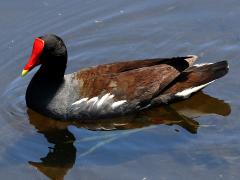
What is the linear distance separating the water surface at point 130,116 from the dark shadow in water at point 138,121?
13 millimetres

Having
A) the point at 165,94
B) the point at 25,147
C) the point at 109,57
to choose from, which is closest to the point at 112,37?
the point at 109,57

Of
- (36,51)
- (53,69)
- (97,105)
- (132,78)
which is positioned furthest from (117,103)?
(36,51)

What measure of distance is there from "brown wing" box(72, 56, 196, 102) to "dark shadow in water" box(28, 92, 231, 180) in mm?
299

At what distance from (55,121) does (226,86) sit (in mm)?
2272

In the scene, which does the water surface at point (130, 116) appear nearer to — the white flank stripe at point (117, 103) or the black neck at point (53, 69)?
the white flank stripe at point (117, 103)

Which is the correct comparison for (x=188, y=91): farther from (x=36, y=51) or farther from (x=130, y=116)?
(x=36, y=51)

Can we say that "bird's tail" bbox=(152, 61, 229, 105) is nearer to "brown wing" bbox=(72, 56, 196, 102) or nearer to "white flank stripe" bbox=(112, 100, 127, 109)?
"brown wing" bbox=(72, 56, 196, 102)

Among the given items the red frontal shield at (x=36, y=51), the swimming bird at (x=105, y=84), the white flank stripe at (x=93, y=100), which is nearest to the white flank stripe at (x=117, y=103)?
the swimming bird at (x=105, y=84)

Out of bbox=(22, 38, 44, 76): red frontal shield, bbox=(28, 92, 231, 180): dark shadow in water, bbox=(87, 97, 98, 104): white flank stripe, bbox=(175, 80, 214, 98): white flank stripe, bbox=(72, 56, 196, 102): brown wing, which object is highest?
bbox=(22, 38, 44, 76): red frontal shield

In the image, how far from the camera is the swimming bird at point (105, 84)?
7855mm

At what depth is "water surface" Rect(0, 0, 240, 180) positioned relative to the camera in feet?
23.3

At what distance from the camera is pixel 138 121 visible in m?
8.07

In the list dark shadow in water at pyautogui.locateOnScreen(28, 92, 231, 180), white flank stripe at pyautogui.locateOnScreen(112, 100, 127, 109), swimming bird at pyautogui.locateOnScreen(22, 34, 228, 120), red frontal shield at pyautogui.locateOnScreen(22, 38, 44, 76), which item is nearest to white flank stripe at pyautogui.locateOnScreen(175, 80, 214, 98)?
swimming bird at pyautogui.locateOnScreen(22, 34, 228, 120)

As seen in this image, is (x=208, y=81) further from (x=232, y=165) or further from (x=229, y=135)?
(x=232, y=165)
